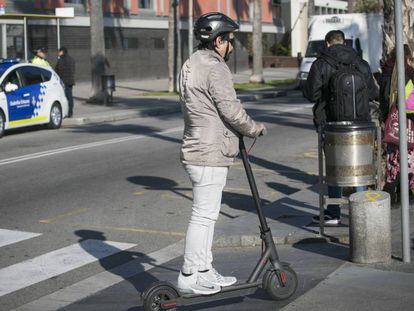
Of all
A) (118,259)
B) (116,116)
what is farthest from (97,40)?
(118,259)

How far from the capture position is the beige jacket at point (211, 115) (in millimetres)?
5840

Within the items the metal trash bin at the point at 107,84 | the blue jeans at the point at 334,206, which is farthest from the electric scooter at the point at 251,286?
the metal trash bin at the point at 107,84

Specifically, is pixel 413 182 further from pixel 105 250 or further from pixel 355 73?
pixel 105 250

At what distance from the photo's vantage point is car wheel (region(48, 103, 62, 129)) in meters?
20.8

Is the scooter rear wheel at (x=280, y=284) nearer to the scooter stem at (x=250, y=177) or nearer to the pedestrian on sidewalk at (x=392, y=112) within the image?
the scooter stem at (x=250, y=177)

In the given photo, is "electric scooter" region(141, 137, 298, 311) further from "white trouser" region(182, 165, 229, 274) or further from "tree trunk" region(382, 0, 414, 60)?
"tree trunk" region(382, 0, 414, 60)

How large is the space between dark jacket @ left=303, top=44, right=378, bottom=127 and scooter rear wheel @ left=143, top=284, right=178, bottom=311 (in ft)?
11.1

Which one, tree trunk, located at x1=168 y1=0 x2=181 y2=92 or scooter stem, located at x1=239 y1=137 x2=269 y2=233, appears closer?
scooter stem, located at x1=239 y1=137 x2=269 y2=233

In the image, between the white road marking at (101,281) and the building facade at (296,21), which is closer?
the white road marking at (101,281)

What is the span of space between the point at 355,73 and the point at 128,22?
3462 centimetres

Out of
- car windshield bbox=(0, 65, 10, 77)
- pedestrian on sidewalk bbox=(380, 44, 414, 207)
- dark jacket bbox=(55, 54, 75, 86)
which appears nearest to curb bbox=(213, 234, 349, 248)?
pedestrian on sidewalk bbox=(380, 44, 414, 207)

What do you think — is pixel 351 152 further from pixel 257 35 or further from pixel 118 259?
pixel 257 35

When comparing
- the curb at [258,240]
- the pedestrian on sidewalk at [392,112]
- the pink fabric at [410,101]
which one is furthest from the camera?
the pedestrian on sidewalk at [392,112]

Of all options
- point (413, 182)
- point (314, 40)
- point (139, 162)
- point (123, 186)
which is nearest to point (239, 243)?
point (413, 182)
